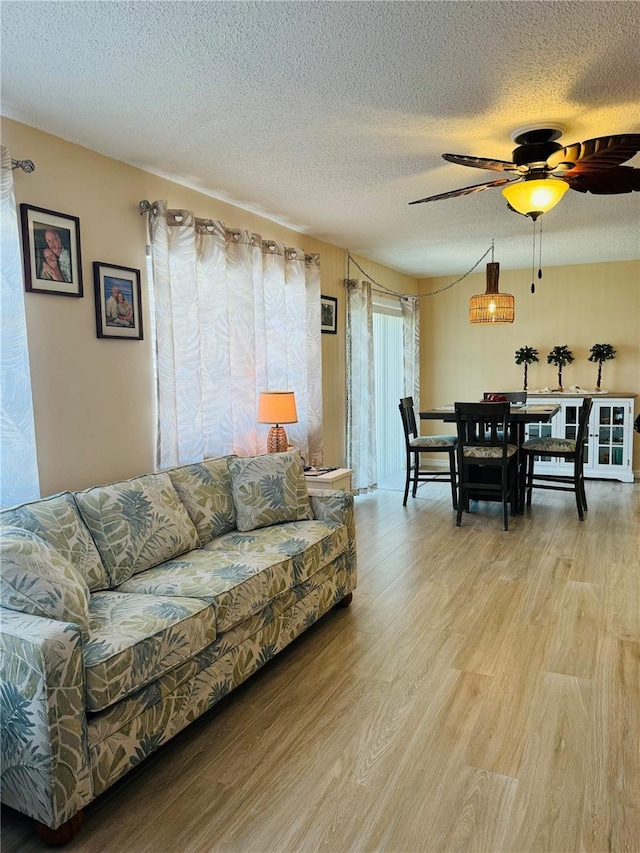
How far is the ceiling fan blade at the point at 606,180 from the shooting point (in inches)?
111

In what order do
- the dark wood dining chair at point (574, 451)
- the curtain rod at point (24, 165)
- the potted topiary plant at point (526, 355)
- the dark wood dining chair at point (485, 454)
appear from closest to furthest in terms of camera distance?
the curtain rod at point (24, 165)
the dark wood dining chair at point (485, 454)
the dark wood dining chair at point (574, 451)
the potted topiary plant at point (526, 355)

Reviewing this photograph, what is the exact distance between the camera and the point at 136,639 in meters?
1.95

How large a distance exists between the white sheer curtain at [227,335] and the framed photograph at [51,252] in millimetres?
532

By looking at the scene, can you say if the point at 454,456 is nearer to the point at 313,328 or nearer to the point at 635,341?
the point at 313,328

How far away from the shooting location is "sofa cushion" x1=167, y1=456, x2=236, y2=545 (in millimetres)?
3104

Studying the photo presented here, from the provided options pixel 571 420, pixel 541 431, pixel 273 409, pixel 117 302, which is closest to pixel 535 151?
pixel 273 409

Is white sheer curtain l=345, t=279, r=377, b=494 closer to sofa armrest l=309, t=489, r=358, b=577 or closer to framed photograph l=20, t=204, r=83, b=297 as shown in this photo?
sofa armrest l=309, t=489, r=358, b=577

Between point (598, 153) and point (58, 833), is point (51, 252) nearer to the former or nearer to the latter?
point (58, 833)

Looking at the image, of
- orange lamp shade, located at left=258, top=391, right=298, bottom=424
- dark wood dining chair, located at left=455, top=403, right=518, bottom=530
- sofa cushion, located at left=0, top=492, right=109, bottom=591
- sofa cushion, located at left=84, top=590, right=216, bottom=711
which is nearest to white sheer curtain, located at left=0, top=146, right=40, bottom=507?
sofa cushion, located at left=0, top=492, right=109, bottom=591

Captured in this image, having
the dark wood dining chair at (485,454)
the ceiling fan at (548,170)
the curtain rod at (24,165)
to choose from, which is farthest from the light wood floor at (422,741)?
the curtain rod at (24,165)

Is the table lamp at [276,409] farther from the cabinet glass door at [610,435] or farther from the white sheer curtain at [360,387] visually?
the cabinet glass door at [610,435]

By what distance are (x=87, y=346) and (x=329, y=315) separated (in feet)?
9.54

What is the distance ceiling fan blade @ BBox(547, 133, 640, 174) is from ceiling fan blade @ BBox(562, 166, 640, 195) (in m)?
0.05

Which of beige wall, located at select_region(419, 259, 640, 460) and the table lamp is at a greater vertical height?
beige wall, located at select_region(419, 259, 640, 460)
